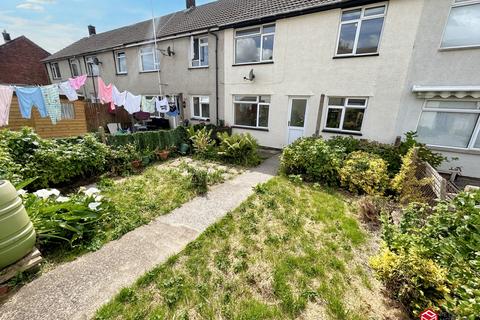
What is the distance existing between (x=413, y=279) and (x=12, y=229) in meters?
4.70

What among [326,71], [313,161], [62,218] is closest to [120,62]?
[326,71]

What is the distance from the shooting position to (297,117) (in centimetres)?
865

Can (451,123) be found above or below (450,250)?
above

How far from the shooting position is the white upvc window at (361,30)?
6.58m

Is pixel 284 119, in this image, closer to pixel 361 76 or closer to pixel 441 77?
pixel 361 76

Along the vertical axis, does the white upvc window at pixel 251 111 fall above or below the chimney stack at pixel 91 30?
below

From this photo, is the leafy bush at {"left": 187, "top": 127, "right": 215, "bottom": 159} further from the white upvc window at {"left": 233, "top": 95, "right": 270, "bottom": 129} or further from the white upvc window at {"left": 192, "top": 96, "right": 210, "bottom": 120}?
the white upvc window at {"left": 192, "top": 96, "right": 210, "bottom": 120}

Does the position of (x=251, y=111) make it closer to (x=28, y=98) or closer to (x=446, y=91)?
(x=446, y=91)

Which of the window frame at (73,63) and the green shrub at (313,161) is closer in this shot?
the green shrub at (313,161)

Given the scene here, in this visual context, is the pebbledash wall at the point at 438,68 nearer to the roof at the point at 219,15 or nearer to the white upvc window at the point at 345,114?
the white upvc window at the point at 345,114

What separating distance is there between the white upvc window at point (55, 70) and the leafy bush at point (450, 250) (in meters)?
25.8

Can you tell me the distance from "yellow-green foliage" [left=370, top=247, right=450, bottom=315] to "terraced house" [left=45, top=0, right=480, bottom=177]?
6129 millimetres

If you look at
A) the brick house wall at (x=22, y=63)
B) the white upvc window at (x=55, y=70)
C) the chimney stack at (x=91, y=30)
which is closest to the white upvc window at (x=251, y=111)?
the white upvc window at (x=55, y=70)

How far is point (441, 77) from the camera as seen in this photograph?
19.6 feet
